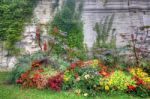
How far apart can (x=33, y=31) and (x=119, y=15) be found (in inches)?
109

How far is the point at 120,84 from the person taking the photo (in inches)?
295

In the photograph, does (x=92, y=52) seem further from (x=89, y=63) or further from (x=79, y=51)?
(x=89, y=63)

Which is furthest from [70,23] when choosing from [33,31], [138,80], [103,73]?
[138,80]

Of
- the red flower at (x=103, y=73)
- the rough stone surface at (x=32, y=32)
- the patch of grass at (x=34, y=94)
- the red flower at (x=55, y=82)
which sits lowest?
A: the patch of grass at (x=34, y=94)

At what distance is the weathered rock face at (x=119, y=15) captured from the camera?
958 centimetres

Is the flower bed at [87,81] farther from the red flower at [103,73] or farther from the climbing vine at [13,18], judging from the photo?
the climbing vine at [13,18]

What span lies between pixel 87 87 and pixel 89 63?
A: 80 cm

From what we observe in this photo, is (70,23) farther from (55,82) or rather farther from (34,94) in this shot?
(34,94)

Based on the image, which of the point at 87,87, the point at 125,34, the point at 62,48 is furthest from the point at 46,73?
the point at 125,34

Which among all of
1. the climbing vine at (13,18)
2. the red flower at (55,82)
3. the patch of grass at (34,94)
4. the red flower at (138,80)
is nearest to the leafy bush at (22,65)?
the patch of grass at (34,94)

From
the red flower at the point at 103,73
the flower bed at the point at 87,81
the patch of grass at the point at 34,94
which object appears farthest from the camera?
the red flower at the point at 103,73

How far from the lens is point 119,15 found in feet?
31.8

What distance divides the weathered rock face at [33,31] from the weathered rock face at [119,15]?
40.6 inches

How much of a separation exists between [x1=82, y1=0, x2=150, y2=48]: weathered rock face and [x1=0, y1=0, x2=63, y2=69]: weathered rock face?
1031 millimetres
